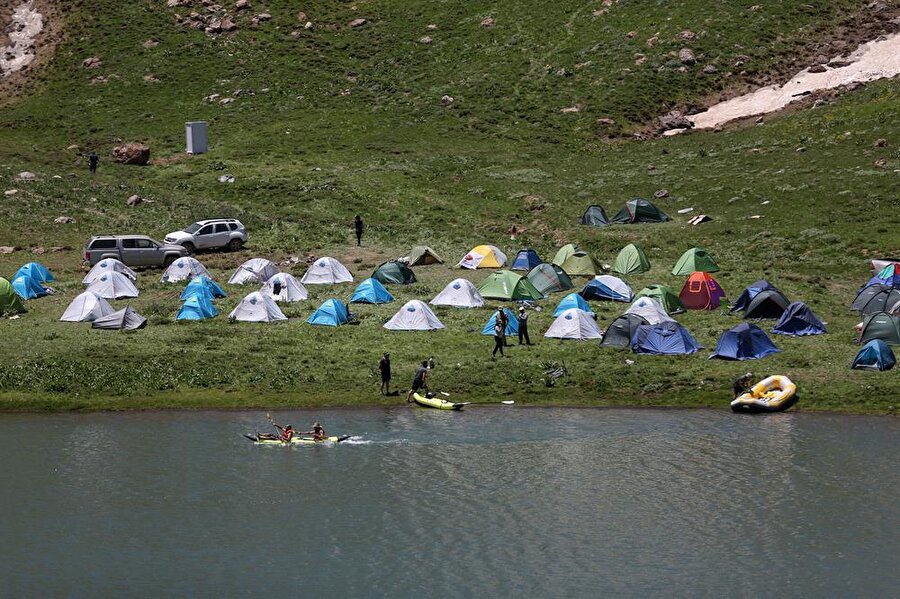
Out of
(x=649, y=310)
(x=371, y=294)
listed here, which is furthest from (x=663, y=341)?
(x=371, y=294)

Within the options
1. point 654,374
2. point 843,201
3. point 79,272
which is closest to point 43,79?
point 79,272

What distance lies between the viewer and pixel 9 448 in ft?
130

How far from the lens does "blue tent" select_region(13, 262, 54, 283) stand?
191 ft

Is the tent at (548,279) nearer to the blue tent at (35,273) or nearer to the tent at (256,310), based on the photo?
the tent at (256,310)

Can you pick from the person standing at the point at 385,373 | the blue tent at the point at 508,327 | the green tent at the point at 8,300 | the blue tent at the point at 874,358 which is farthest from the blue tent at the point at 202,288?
the blue tent at the point at 874,358

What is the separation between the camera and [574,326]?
1984 inches

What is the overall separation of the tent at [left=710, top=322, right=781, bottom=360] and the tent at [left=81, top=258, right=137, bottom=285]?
29.2m

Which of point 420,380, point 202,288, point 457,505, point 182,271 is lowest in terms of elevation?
A: point 457,505

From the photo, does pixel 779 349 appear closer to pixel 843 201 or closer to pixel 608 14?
pixel 843 201

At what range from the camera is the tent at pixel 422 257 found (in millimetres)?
64562

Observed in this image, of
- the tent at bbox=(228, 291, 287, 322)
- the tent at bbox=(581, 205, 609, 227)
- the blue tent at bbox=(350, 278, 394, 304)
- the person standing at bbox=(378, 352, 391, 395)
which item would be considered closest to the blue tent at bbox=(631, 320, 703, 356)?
the person standing at bbox=(378, 352, 391, 395)

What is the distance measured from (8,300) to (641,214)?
3666 cm

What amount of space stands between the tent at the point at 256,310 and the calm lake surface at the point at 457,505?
10062 mm

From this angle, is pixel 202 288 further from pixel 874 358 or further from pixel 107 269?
pixel 874 358
